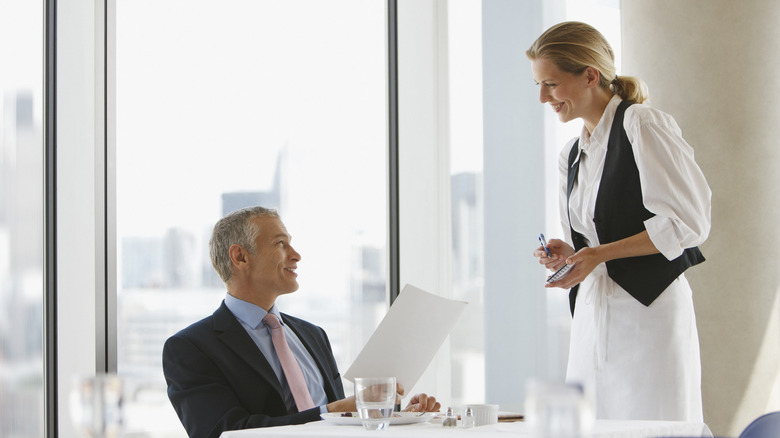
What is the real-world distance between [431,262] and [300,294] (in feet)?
2.24

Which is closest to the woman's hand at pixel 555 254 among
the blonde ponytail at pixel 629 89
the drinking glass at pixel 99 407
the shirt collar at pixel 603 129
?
the shirt collar at pixel 603 129

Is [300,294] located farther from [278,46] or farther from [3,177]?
[3,177]

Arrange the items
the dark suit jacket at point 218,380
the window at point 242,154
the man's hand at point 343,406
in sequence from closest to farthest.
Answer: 1. the man's hand at point 343,406
2. the dark suit jacket at point 218,380
3. the window at point 242,154

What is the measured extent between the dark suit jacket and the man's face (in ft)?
0.77

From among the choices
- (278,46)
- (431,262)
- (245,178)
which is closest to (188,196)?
(245,178)

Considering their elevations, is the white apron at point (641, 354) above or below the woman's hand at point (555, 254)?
below

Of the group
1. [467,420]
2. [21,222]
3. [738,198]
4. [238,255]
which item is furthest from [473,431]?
[738,198]

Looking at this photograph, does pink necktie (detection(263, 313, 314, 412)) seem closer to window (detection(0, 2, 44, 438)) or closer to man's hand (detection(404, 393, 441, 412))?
man's hand (detection(404, 393, 441, 412))

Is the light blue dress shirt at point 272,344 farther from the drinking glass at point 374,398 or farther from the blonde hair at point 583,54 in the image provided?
the blonde hair at point 583,54

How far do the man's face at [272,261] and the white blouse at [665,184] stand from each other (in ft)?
2.80

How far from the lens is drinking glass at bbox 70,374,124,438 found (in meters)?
1.05

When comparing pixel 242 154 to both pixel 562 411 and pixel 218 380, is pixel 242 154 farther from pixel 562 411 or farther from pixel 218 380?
pixel 562 411

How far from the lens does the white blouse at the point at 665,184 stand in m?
2.29

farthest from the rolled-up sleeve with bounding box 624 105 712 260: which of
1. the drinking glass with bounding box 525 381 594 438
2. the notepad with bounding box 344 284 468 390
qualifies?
the drinking glass with bounding box 525 381 594 438
